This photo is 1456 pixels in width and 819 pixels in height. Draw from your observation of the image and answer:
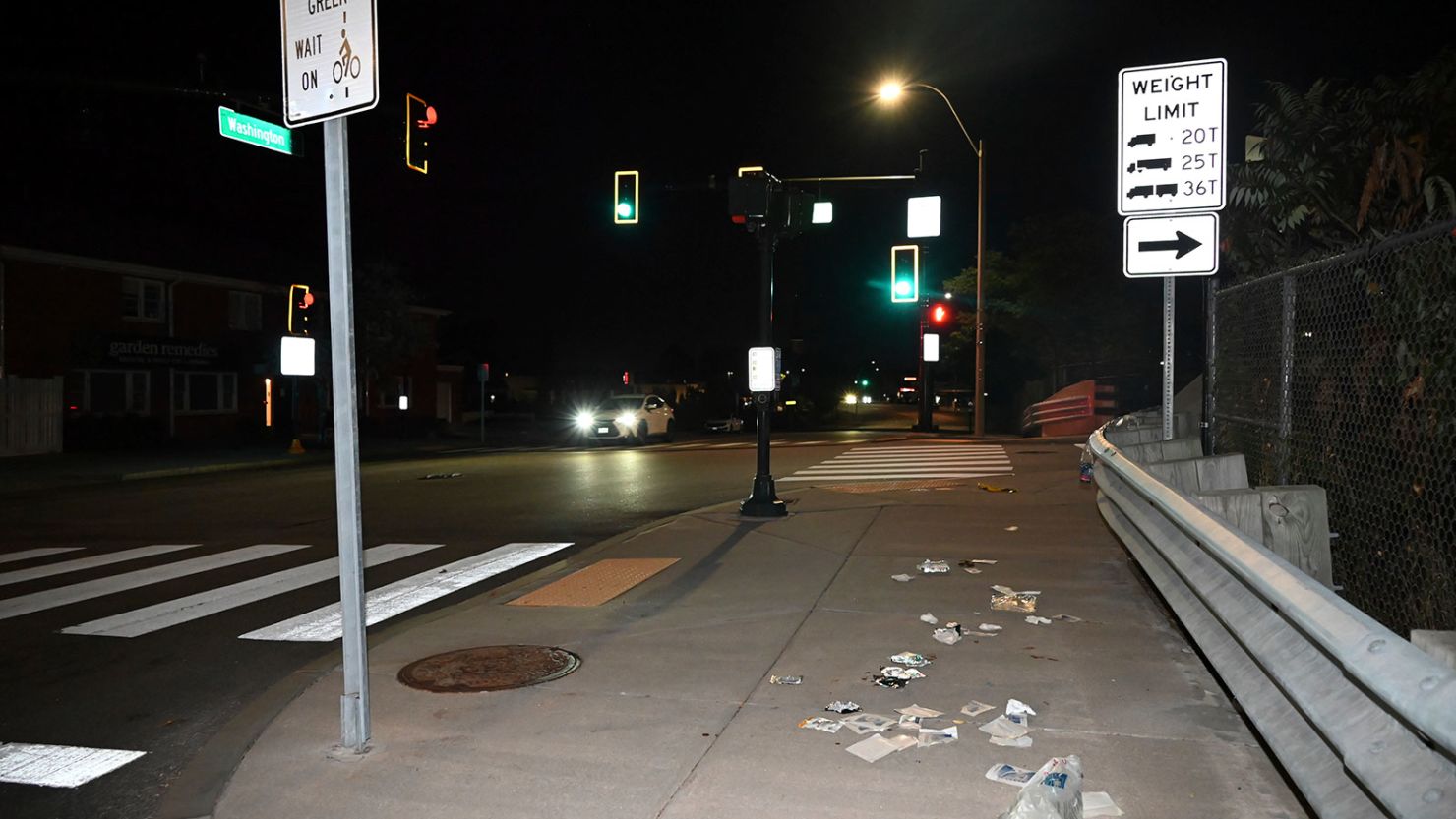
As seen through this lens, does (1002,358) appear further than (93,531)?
Yes

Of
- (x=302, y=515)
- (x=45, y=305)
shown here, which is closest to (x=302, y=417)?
(x=45, y=305)

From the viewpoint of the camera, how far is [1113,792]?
412 centimetres

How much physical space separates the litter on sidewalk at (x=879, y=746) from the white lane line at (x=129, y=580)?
7.24 meters

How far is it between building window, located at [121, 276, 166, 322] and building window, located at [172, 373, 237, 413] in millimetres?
2188

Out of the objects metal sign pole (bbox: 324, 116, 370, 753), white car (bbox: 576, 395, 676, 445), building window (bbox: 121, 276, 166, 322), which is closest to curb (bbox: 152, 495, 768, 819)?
metal sign pole (bbox: 324, 116, 370, 753)

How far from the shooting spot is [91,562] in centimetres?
1080

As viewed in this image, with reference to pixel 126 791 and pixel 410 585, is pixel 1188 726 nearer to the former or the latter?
pixel 126 791

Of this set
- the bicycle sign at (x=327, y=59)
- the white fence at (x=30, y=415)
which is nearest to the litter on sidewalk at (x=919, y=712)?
the bicycle sign at (x=327, y=59)

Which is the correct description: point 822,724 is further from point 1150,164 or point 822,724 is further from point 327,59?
point 1150,164

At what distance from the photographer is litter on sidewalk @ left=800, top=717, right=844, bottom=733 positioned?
16.3 feet

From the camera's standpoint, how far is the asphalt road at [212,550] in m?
5.64

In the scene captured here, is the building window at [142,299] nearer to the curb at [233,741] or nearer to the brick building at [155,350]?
the brick building at [155,350]

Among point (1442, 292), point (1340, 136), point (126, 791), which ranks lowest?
point (126, 791)

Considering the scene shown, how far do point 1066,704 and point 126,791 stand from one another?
450cm
